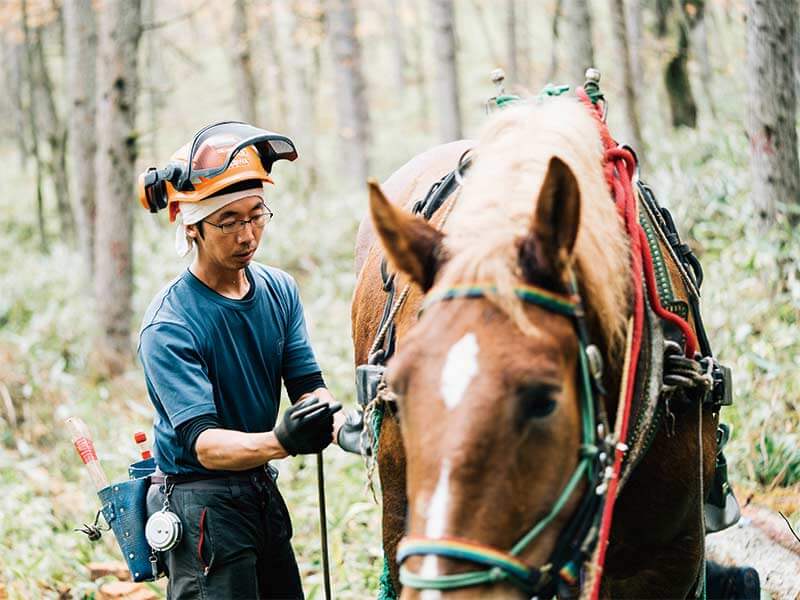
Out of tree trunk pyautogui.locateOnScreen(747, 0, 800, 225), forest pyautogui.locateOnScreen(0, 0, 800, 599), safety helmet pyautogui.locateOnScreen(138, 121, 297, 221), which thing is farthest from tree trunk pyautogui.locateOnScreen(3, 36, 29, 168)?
safety helmet pyautogui.locateOnScreen(138, 121, 297, 221)

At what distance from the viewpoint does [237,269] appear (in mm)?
3248

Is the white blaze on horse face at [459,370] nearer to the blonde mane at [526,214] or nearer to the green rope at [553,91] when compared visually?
the blonde mane at [526,214]

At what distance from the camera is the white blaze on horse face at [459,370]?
1.93 meters

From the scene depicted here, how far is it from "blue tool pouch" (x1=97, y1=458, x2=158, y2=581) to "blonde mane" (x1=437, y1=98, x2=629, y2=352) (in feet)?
5.61

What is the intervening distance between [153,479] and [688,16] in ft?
39.2

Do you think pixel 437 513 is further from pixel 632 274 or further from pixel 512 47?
pixel 512 47

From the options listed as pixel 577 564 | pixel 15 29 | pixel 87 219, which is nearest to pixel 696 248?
pixel 577 564

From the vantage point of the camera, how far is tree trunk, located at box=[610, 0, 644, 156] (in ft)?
29.5

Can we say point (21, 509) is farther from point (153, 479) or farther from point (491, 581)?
point (491, 581)

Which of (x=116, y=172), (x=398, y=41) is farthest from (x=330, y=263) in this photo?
(x=398, y=41)

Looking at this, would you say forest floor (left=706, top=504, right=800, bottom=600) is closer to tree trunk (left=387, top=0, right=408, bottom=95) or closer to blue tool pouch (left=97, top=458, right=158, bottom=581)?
blue tool pouch (left=97, top=458, right=158, bottom=581)

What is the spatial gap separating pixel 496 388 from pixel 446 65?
9.80m

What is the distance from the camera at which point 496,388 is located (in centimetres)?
192

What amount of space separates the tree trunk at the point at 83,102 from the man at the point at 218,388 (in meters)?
7.90
